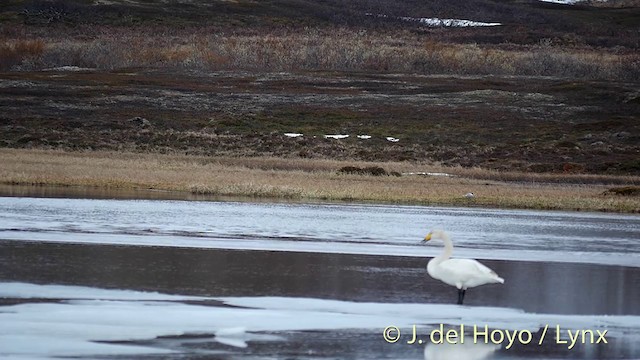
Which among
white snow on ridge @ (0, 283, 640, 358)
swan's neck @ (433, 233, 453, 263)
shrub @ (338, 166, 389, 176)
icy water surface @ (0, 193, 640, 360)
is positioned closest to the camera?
white snow on ridge @ (0, 283, 640, 358)

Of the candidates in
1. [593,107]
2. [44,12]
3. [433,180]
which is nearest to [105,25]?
[44,12]

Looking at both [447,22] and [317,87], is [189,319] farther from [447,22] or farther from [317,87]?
[447,22]

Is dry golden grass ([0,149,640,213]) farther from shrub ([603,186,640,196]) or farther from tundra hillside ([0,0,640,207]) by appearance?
tundra hillside ([0,0,640,207])

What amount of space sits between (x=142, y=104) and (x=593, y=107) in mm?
27452

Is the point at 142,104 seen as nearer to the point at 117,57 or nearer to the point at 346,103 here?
the point at 346,103

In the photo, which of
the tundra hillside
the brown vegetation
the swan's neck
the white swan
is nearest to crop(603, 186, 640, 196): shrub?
the tundra hillside

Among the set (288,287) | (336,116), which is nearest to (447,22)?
(336,116)

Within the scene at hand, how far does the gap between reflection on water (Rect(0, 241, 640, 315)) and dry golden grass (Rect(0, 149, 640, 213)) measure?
40.5ft

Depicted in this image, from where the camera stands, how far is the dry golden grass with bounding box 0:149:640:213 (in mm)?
31703

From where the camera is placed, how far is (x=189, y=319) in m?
13.0

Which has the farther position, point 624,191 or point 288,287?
point 624,191

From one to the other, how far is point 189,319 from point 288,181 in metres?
21.8

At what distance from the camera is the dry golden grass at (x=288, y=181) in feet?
104

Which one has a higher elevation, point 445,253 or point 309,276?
point 445,253
